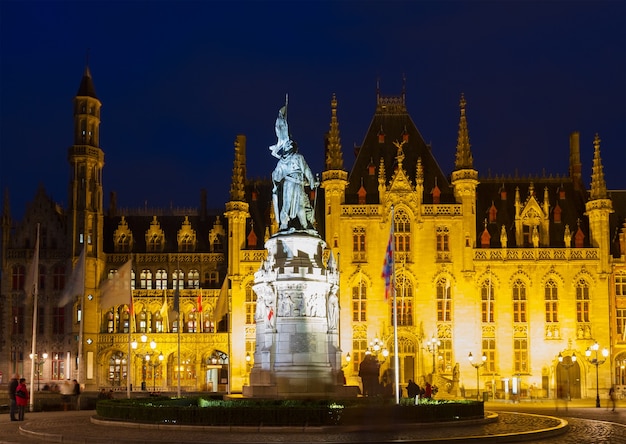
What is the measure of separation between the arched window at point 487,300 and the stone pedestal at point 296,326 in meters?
35.9

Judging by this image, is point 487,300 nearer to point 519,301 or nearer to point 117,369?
point 519,301

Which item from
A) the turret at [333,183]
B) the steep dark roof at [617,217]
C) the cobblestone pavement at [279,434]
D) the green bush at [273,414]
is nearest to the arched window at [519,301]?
the steep dark roof at [617,217]

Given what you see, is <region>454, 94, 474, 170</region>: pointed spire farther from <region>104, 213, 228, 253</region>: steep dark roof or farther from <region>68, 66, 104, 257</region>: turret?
<region>68, 66, 104, 257</region>: turret

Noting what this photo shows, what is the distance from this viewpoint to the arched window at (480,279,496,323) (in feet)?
234

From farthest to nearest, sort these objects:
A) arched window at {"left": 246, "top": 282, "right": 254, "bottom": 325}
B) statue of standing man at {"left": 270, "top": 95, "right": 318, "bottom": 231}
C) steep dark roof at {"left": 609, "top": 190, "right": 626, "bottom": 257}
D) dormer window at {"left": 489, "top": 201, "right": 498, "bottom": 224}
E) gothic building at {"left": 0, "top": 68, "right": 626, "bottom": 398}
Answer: dormer window at {"left": 489, "top": 201, "right": 498, "bottom": 224}, steep dark roof at {"left": 609, "top": 190, "right": 626, "bottom": 257}, arched window at {"left": 246, "top": 282, "right": 254, "bottom": 325}, gothic building at {"left": 0, "top": 68, "right": 626, "bottom": 398}, statue of standing man at {"left": 270, "top": 95, "right": 318, "bottom": 231}

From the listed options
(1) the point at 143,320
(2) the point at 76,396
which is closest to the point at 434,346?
(1) the point at 143,320

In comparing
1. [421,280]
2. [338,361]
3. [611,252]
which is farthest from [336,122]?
[338,361]

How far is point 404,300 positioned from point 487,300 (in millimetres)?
6396

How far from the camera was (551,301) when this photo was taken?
235ft

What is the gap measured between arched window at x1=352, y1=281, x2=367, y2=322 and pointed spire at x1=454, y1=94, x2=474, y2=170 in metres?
12.3

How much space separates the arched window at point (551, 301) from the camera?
71.6 meters

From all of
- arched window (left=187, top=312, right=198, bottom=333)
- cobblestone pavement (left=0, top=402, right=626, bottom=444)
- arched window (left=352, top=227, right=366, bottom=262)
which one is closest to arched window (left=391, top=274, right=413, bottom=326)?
arched window (left=352, top=227, right=366, bottom=262)

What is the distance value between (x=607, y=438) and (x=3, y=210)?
6075cm

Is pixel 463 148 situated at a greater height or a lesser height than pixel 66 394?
greater
